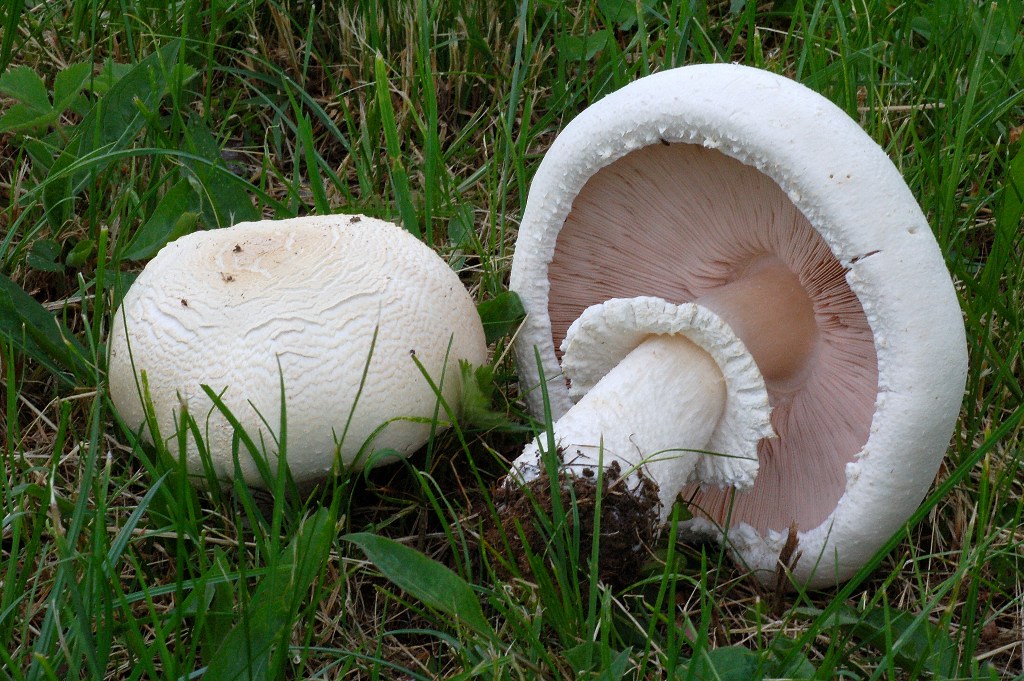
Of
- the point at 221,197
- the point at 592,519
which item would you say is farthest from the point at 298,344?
the point at 221,197

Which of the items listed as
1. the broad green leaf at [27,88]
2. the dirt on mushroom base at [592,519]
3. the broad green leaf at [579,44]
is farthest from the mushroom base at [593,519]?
the broad green leaf at [27,88]

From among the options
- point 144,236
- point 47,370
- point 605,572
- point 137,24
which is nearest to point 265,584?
point 605,572

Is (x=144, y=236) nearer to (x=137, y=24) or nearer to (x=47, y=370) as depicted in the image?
(x=47, y=370)

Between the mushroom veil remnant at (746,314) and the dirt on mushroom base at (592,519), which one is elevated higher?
the mushroom veil remnant at (746,314)

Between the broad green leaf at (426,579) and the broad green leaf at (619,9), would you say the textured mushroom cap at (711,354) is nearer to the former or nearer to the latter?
the broad green leaf at (426,579)

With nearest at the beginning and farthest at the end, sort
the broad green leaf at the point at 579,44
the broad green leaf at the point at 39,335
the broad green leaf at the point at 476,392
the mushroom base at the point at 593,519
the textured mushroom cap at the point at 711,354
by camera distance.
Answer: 1. the mushroom base at the point at 593,519
2. the textured mushroom cap at the point at 711,354
3. the broad green leaf at the point at 476,392
4. the broad green leaf at the point at 39,335
5. the broad green leaf at the point at 579,44
